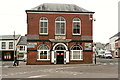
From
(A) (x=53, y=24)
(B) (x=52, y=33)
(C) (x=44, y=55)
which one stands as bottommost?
(C) (x=44, y=55)

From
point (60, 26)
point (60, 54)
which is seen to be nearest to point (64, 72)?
point (60, 54)

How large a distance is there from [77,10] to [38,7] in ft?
22.7

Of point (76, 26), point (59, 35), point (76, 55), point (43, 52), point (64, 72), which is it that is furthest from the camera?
point (76, 26)

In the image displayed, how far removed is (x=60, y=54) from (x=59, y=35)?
3.29 metres

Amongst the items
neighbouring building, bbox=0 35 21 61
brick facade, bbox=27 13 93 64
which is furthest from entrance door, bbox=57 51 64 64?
neighbouring building, bbox=0 35 21 61

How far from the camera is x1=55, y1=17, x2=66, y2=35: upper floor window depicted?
35812 mm

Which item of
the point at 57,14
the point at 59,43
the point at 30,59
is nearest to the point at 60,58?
the point at 59,43

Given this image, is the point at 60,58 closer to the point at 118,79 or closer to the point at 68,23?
the point at 68,23

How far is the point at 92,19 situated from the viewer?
118 ft

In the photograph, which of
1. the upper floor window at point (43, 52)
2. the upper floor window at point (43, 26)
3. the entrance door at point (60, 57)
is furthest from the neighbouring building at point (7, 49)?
the entrance door at point (60, 57)

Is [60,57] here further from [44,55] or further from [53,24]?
[53,24]

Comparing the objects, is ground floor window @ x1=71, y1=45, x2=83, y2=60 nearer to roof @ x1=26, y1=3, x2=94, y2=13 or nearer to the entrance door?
the entrance door

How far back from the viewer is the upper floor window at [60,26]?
117ft

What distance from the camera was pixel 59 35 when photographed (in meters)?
35.7
